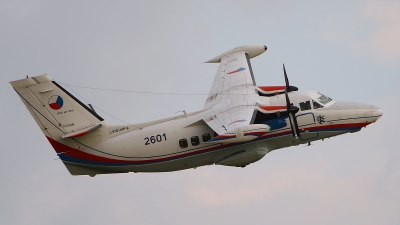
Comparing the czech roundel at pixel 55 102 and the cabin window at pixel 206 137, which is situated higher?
the czech roundel at pixel 55 102

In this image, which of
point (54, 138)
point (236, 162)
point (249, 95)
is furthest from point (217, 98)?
point (54, 138)

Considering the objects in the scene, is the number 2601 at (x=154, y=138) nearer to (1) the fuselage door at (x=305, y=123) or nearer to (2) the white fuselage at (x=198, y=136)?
(2) the white fuselage at (x=198, y=136)

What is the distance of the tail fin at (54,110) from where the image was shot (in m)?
50.7

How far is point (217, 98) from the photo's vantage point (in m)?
53.9

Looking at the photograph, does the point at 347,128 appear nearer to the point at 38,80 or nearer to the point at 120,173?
the point at 120,173

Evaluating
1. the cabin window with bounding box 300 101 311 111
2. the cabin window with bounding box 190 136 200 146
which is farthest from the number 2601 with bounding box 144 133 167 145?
the cabin window with bounding box 300 101 311 111

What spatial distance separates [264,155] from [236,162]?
1850 millimetres

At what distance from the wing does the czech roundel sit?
9.55 metres

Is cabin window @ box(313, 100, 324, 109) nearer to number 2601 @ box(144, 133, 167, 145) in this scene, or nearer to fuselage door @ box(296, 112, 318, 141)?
fuselage door @ box(296, 112, 318, 141)

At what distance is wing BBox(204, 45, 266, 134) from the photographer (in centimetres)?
4897

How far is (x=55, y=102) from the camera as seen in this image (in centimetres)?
5119

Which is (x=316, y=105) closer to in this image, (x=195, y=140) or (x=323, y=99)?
(x=323, y=99)

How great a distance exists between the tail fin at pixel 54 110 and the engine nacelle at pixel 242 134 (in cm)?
871

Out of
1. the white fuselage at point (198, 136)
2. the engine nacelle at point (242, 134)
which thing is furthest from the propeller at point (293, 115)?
the engine nacelle at point (242, 134)
